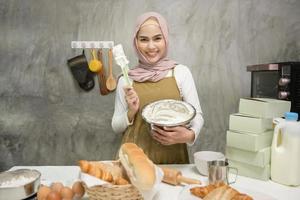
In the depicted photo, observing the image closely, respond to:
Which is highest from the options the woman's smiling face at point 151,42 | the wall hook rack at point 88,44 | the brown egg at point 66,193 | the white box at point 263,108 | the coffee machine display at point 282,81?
the wall hook rack at point 88,44

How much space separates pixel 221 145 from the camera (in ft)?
8.38

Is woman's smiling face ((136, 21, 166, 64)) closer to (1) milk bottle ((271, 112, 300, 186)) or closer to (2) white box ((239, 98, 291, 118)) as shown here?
(2) white box ((239, 98, 291, 118))

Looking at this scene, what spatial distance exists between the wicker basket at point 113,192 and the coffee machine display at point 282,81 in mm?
971

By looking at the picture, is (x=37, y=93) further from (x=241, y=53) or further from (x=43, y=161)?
(x=241, y=53)

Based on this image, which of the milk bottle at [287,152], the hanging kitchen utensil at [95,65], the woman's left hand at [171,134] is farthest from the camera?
the hanging kitchen utensil at [95,65]

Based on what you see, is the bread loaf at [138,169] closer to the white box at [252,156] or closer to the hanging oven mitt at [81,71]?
the white box at [252,156]

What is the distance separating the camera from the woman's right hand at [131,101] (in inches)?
53.2

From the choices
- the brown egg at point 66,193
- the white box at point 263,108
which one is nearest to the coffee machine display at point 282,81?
the white box at point 263,108

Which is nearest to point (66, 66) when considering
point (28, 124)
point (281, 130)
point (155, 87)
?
point (28, 124)

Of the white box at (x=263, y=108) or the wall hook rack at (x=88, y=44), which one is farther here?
the wall hook rack at (x=88, y=44)

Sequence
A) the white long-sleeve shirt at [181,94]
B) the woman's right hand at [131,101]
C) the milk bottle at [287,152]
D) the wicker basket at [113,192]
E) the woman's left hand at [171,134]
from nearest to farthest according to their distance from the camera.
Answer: the wicker basket at [113,192] → the milk bottle at [287,152] → the woman's left hand at [171,134] → the woman's right hand at [131,101] → the white long-sleeve shirt at [181,94]

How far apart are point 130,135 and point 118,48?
51 centimetres

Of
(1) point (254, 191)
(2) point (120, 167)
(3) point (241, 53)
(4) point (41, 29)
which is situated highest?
(4) point (41, 29)

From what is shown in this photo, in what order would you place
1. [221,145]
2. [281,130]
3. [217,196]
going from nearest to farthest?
[217,196]
[281,130]
[221,145]
